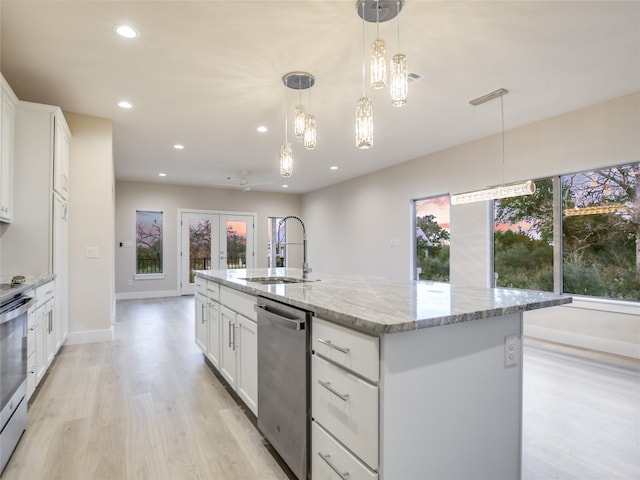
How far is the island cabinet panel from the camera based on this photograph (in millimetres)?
1197

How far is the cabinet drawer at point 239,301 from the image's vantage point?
2.18 metres

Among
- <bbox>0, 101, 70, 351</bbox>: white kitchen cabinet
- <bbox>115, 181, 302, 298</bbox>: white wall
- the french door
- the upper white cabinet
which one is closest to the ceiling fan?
<bbox>115, 181, 302, 298</bbox>: white wall

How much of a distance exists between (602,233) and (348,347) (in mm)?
3990

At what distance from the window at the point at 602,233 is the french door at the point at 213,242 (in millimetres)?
6989

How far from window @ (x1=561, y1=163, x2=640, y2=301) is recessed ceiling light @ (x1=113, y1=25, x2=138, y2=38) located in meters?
4.64

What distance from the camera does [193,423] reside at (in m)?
2.28

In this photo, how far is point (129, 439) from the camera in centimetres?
209

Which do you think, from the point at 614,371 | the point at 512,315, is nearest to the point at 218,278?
the point at 512,315

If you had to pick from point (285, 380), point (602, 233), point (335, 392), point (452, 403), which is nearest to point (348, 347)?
point (335, 392)

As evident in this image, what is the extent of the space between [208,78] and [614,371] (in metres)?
4.54

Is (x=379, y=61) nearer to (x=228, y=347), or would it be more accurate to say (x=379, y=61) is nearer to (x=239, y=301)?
(x=239, y=301)

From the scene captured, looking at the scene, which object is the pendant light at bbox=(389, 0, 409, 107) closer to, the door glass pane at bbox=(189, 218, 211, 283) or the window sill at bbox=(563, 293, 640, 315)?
the window sill at bbox=(563, 293, 640, 315)

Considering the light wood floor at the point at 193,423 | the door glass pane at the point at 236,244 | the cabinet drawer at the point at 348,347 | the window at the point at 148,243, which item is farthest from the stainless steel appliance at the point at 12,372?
the door glass pane at the point at 236,244

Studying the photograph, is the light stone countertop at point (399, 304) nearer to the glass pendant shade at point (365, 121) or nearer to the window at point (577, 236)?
the glass pendant shade at point (365, 121)
